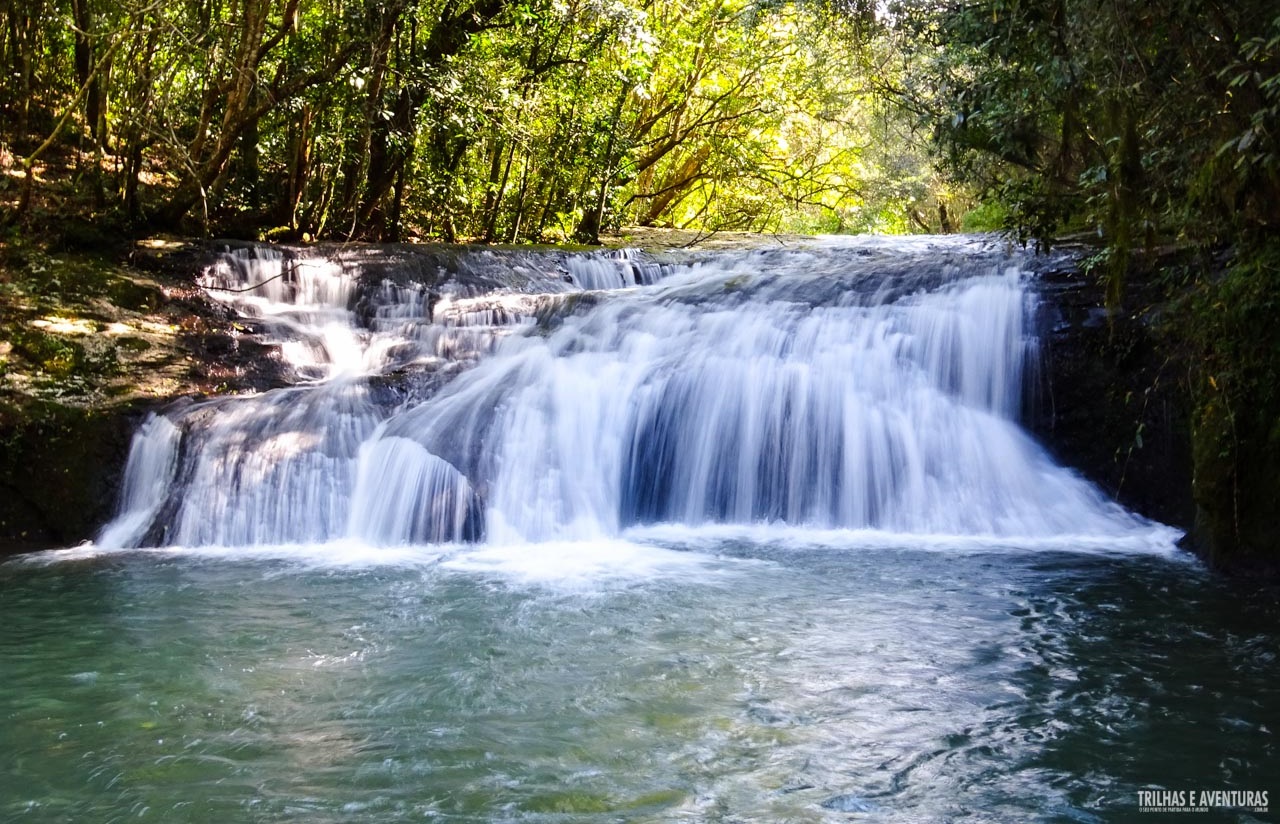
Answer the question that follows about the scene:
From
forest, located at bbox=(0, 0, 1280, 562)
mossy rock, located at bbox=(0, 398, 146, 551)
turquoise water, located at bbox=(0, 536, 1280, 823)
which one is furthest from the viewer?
mossy rock, located at bbox=(0, 398, 146, 551)

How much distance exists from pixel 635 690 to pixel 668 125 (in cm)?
1923

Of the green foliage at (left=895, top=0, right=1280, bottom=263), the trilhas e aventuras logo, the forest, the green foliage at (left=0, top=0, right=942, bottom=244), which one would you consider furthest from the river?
the green foliage at (left=895, top=0, right=1280, bottom=263)

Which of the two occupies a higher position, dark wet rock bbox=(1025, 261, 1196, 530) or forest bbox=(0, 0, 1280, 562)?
forest bbox=(0, 0, 1280, 562)

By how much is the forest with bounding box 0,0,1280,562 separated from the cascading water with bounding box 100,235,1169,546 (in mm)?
1382

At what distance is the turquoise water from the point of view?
11.9 feet

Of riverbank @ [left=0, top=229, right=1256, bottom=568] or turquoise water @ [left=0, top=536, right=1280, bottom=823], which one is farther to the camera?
riverbank @ [left=0, top=229, right=1256, bottom=568]

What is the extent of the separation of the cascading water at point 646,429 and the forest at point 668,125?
138 centimetres

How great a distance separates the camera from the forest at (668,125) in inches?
244

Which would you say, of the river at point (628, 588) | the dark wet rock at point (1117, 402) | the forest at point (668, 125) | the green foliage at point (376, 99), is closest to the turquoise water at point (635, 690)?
the river at point (628, 588)

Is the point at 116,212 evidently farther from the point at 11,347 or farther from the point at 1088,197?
the point at 1088,197

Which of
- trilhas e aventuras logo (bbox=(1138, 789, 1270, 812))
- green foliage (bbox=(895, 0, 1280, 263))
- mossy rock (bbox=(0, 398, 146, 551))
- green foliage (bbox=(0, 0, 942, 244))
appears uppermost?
green foliage (bbox=(0, 0, 942, 244))

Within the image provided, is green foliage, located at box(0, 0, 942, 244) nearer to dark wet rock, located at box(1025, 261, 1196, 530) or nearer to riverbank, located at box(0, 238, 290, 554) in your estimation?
riverbank, located at box(0, 238, 290, 554)

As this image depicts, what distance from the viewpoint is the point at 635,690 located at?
15.2ft

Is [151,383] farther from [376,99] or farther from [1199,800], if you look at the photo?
[1199,800]
